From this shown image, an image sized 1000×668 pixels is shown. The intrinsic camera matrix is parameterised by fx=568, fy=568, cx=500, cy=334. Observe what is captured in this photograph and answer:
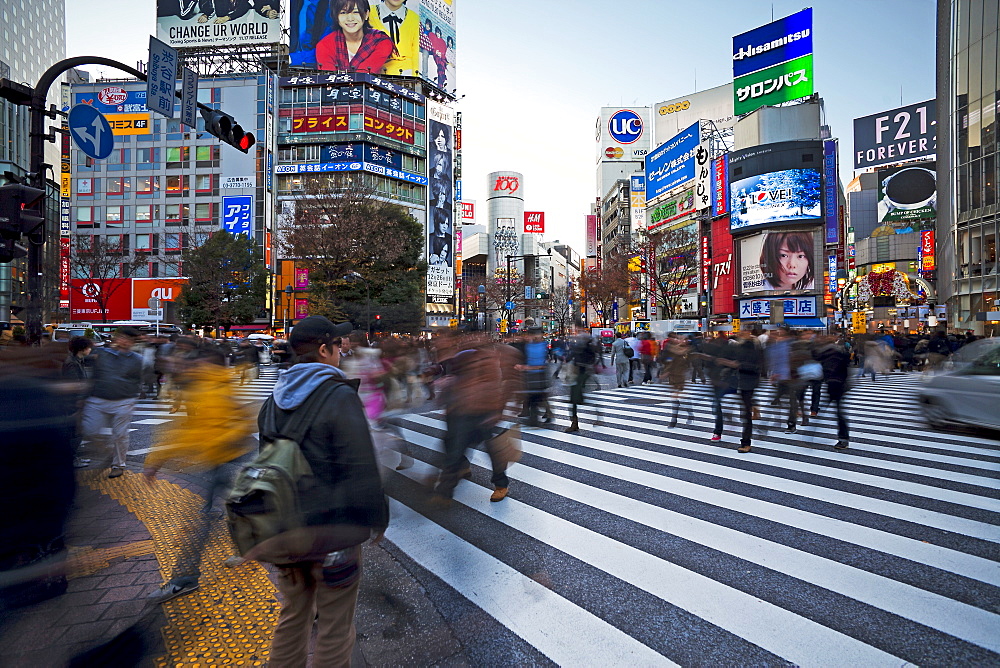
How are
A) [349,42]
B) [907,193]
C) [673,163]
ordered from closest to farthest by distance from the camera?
[349,42] < [673,163] < [907,193]

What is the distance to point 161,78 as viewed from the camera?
880 centimetres

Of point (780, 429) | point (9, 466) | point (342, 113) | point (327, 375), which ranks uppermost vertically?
point (342, 113)

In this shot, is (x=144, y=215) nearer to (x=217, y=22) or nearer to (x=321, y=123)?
(x=321, y=123)

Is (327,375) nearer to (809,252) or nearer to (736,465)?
(736,465)

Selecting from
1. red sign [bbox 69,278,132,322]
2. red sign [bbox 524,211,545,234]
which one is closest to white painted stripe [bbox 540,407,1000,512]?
red sign [bbox 69,278,132,322]

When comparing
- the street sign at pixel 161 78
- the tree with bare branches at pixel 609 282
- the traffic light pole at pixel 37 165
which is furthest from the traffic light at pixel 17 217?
the tree with bare branches at pixel 609 282

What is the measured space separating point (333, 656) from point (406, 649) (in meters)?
0.84

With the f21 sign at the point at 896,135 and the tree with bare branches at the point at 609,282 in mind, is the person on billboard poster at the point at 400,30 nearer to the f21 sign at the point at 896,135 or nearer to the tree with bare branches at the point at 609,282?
the tree with bare branches at the point at 609,282

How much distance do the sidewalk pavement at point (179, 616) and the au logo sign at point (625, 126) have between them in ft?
341

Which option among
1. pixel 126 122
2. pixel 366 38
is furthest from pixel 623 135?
pixel 126 122

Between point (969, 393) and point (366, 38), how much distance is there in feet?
191

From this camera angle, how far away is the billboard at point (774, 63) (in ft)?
156

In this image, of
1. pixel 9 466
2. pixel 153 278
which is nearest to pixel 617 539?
pixel 9 466

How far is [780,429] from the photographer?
33.7ft
